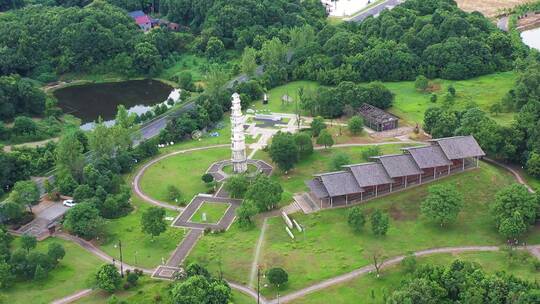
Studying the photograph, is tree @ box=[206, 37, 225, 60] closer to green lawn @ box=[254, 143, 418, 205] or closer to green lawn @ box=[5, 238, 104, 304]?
green lawn @ box=[254, 143, 418, 205]

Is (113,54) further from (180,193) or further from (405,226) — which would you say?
(405,226)

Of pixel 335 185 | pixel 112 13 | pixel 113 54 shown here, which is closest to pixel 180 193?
pixel 335 185

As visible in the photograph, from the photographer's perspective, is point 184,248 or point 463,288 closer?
point 463,288

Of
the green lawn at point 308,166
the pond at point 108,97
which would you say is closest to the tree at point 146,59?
the pond at point 108,97

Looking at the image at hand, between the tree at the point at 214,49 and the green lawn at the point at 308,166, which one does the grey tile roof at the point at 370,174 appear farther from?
the tree at the point at 214,49

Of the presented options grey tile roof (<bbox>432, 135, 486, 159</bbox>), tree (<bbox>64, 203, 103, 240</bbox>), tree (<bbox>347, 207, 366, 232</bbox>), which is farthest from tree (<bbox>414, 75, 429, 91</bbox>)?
tree (<bbox>64, 203, 103, 240</bbox>)

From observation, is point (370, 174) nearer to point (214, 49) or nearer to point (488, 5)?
point (214, 49)

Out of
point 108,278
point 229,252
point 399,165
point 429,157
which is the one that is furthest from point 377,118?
point 108,278
